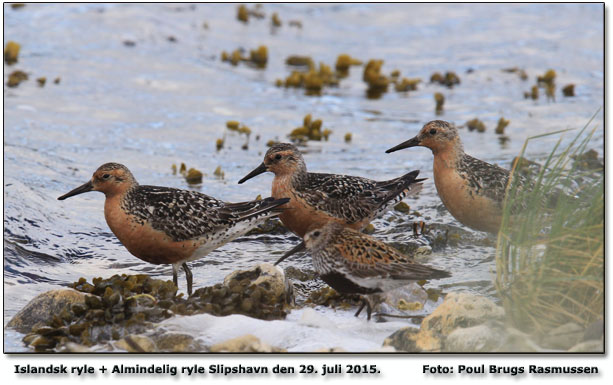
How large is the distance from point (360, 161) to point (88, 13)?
11.3 metres

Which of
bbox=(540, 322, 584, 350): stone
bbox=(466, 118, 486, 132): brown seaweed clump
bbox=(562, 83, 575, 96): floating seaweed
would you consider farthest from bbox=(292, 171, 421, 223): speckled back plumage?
bbox=(562, 83, 575, 96): floating seaweed

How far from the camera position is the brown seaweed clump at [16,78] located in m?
18.7

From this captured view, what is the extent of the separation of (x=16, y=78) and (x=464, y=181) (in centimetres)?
1225

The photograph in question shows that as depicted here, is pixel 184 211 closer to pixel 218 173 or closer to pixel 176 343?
pixel 176 343

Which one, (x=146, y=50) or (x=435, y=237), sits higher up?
(x=146, y=50)

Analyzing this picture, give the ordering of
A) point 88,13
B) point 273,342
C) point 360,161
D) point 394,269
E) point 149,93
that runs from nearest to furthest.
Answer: point 273,342 < point 394,269 < point 360,161 < point 149,93 < point 88,13

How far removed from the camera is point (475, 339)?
297 inches

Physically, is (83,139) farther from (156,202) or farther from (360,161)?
(156,202)

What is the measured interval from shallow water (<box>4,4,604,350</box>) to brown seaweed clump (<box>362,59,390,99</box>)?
0.72ft

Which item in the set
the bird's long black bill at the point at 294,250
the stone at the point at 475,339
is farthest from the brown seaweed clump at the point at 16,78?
the stone at the point at 475,339

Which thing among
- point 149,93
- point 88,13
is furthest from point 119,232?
point 88,13

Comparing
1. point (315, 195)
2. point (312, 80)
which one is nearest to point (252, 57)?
point (312, 80)

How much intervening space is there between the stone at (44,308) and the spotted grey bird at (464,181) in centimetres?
500

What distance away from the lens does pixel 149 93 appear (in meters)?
19.3
